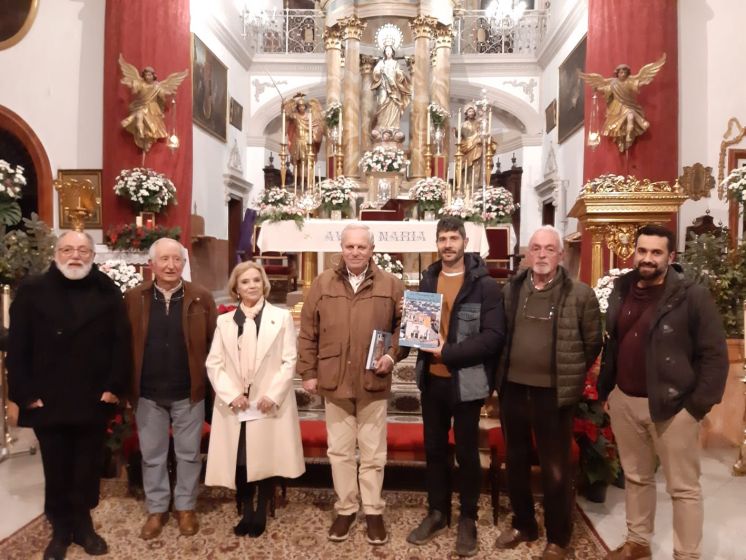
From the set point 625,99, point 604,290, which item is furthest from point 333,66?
point 604,290

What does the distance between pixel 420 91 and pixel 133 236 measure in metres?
7.00

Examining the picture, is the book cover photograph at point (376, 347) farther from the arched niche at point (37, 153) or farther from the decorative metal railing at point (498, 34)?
the decorative metal railing at point (498, 34)

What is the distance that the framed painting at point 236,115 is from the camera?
12.6 meters

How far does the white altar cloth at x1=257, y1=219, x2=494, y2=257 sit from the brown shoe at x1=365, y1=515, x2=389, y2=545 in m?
3.50

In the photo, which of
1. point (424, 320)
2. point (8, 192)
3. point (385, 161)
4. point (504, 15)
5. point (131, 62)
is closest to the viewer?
point (424, 320)

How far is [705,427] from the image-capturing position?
4934 mm

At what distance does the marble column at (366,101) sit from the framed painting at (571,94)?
13.0 ft

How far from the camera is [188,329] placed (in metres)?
3.20

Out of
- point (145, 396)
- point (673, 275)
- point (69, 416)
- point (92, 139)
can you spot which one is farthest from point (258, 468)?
point (92, 139)

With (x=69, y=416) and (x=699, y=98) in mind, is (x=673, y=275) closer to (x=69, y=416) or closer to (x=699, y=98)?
(x=69, y=416)

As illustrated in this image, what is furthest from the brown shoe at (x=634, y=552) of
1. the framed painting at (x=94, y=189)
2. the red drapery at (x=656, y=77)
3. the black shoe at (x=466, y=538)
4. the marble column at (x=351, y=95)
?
the marble column at (x=351, y=95)

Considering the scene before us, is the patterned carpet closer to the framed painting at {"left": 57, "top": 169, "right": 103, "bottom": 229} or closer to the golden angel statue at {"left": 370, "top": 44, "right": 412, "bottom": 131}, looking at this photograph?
the framed painting at {"left": 57, "top": 169, "right": 103, "bottom": 229}

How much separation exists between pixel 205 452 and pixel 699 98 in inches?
310

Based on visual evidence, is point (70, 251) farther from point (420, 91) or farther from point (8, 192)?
point (420, 91)
